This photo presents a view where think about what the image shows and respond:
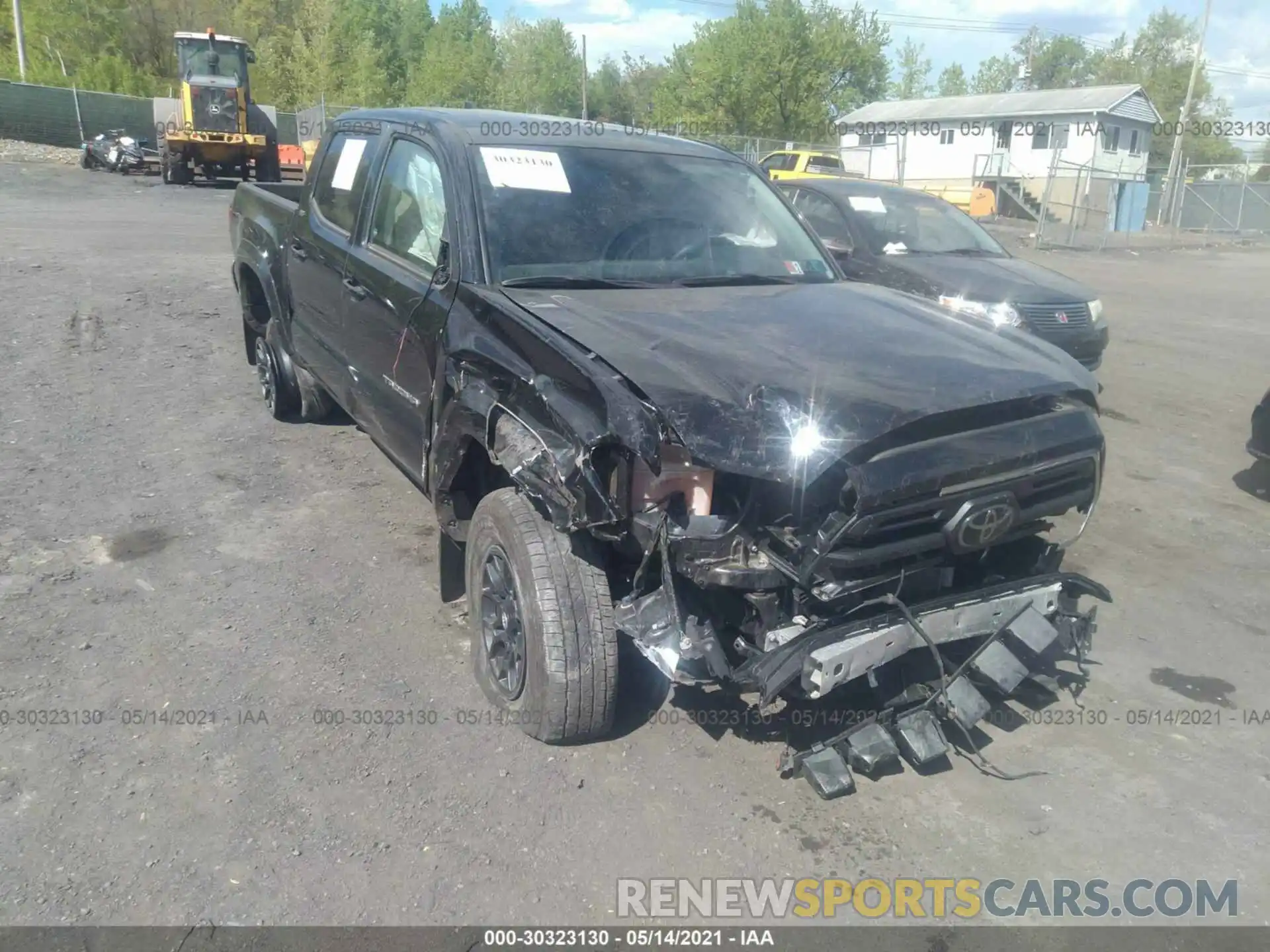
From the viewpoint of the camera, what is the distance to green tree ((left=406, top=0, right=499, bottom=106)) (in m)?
62.0

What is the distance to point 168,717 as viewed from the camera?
339 cm

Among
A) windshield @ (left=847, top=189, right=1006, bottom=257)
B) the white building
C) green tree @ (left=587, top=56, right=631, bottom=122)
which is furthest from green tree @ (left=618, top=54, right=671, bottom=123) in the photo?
windshield @ (left=847, top=189, right=1006, bottom=257)

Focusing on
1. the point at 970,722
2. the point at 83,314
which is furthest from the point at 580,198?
the point at 83,314

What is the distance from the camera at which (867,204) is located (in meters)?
8.70

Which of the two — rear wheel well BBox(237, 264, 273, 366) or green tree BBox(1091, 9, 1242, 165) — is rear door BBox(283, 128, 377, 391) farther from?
green tree BBox(1091, 9, 1242, 165)

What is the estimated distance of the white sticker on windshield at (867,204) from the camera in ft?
28.3

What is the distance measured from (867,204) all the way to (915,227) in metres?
0.48

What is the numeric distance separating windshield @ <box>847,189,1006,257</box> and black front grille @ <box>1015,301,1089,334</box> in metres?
1.19

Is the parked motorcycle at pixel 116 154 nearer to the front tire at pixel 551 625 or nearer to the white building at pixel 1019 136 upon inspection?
the white building at pixel 1019 136

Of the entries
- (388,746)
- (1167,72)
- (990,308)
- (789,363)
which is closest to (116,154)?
(990,308)

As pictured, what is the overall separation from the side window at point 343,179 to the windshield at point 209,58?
76.8ft

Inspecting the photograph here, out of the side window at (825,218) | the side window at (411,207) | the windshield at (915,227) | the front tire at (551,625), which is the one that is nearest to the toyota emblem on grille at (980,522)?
the front tire at (551,625)

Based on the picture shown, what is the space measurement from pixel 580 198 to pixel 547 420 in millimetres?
1372
